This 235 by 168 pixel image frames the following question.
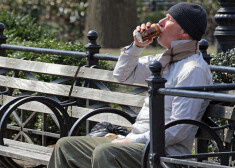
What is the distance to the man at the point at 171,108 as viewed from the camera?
4500mm

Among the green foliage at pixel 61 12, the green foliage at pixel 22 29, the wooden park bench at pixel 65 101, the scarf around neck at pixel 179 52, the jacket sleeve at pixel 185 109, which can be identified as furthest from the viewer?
the green foliage at pixel 61 12

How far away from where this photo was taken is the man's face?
4801 mm

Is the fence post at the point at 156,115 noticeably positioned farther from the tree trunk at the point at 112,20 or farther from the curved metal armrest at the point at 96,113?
the tree trunk at the point at 112,20

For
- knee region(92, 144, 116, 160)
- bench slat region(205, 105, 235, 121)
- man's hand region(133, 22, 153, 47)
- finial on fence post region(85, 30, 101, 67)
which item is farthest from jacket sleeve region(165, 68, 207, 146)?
finial on fence post region(85, 30, 101, 67)

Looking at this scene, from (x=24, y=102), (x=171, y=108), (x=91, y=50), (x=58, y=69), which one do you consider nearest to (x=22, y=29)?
(x=58, y=69)

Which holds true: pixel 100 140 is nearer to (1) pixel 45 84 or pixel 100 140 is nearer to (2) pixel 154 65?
(2) pixel 154 65

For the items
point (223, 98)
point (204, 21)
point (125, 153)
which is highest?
point (204, 21)

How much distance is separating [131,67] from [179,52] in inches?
21.5

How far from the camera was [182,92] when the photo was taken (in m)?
3.97

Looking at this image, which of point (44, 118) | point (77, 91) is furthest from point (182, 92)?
point (44, 118)

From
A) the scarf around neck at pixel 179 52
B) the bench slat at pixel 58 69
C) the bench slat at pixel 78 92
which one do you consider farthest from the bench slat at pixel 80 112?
the scarf around neck at pixel 179 52

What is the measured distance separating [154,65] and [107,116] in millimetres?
1673

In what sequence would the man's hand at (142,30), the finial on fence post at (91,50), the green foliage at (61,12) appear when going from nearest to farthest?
Result: the man's hand at (142,30), the finial on fence post at (91,50), the green foliage at (61,12)

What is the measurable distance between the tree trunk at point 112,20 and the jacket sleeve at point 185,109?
31.9 ft
